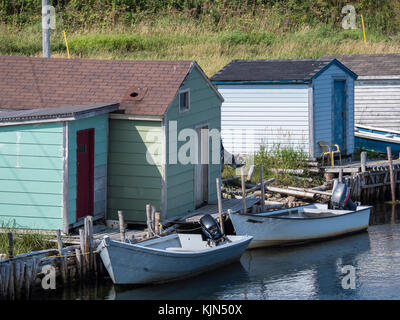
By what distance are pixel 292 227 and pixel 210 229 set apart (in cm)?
366

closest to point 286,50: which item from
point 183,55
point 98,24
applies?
point 183,55

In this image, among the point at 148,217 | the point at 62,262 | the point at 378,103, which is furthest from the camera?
the point at 378,103

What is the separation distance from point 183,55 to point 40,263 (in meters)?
25.6

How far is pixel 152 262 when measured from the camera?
17922 millimetres

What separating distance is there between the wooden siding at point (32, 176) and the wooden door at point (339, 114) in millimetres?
13699

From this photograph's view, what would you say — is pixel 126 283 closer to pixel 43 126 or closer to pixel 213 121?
pixel 43 126

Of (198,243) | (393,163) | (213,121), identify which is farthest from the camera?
(393,163)

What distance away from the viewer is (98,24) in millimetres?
45562

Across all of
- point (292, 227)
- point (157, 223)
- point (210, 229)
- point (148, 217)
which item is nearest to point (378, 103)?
point (292, 227)

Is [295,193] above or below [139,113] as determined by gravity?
below

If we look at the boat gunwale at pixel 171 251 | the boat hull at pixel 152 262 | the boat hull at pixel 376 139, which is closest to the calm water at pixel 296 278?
the boat hull at pixel 152 262

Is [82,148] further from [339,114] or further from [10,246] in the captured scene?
[339,114]

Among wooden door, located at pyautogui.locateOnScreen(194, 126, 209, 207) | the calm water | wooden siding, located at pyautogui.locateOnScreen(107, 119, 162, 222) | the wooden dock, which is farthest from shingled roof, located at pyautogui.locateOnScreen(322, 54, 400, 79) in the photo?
wooden siding, located at pyautogui.locateOnScreen(107, 119, 162, 222)
